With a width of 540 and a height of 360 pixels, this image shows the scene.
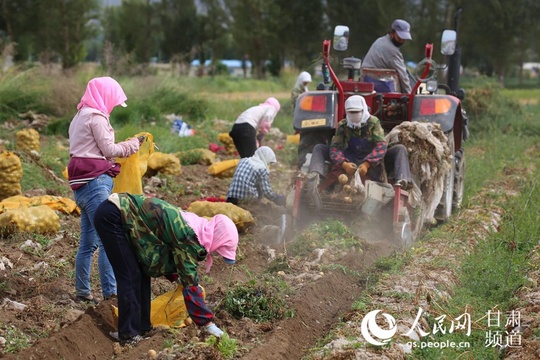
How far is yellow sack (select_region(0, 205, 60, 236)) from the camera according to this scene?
852 cm

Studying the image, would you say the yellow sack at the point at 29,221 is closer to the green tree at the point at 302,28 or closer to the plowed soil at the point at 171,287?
the plowed soil at the point at 171,287

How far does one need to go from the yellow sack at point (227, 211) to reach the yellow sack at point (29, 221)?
4.85 feet

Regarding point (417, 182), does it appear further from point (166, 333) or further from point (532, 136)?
point (532, 136)

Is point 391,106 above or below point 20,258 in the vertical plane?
above

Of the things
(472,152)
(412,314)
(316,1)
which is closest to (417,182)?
(412,314)

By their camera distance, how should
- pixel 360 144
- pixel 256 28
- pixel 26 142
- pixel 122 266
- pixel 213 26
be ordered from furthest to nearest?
pixel 213 26
pixel 256 28
pixel 26 142
pixel 360 144
pixel 122 266

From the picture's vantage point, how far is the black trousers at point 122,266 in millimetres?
5820

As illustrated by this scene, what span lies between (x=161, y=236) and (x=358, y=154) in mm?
3824

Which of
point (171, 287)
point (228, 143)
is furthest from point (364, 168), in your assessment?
point (228, 143)

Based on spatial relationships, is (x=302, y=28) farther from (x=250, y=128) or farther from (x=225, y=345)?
(x=225, y=345)

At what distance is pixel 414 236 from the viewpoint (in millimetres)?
9047

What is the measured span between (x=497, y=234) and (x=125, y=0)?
33651 mm

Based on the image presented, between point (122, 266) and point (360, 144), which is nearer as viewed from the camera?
point (122, 266)

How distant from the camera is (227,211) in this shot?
9.10 metres
